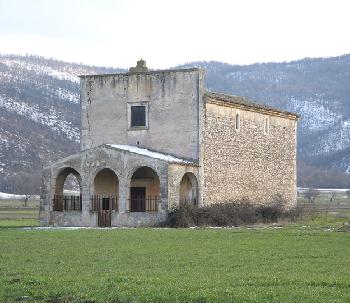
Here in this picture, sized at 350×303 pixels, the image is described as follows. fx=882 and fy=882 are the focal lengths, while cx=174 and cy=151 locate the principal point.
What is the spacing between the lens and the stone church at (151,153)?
4316 cm

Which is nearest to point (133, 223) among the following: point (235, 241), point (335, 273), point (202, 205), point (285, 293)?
point (202, 205)

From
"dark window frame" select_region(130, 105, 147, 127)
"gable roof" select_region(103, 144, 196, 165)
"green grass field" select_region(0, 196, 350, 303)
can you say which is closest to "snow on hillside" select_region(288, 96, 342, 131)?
"dark window frame" select_region(130, 105, 147, 127)

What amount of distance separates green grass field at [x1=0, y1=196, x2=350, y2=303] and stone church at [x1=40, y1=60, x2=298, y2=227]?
12362 mm

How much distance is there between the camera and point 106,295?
1495 centimetres

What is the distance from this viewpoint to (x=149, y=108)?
47.1 m

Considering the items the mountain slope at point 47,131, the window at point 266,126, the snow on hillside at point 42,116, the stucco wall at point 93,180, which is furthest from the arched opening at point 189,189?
the snow on hillside at point 42,116

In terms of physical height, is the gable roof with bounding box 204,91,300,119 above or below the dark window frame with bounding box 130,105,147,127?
above

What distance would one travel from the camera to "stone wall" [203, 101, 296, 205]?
46719mm

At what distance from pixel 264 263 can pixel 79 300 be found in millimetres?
6522

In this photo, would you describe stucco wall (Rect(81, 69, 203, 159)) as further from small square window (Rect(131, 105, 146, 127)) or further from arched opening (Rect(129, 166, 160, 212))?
arched opening (Rect(129, 166, 160, 212))

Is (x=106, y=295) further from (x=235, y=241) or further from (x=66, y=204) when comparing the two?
(x=66, y=204)

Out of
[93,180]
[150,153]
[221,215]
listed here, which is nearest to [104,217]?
[93,180]

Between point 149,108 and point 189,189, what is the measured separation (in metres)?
4.89

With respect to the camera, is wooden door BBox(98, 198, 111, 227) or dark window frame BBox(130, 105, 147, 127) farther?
dark window frame BBox(130, 105, 147, 127)
